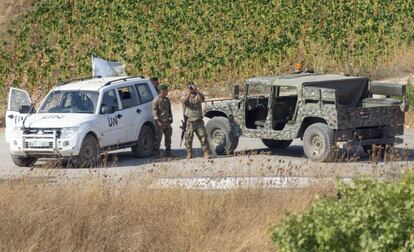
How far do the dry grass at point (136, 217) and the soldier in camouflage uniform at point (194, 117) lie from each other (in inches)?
308

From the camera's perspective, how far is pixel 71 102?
22078 millimetres

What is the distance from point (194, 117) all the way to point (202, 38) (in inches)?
614

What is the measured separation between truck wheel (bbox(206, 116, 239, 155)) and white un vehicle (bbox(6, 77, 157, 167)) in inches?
53.3

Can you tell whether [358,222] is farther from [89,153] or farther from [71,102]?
[71,102]

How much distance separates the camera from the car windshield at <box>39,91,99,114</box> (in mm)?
21938

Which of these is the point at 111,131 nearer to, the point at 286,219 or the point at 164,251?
the point at 164,251

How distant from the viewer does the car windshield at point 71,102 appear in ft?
72.0

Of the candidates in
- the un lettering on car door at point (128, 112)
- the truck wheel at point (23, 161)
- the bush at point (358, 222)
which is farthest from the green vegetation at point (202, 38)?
the bush at point (358, 222)

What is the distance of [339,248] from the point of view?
28.1 ft

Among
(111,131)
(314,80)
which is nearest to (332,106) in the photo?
(314,80)

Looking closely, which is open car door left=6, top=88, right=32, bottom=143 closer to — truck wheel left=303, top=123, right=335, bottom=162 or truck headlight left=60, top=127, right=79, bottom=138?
truck headlight left=60, top=127, right=79, bottom=138

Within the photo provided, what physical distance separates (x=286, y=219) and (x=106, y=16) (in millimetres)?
34242

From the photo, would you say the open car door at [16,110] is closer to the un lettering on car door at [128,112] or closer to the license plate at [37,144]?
the license plate at [37,144]

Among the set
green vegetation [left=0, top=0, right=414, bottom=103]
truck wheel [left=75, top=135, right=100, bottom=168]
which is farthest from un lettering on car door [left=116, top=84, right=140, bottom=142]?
green vegetation [left=0, top=0, right=414, bottom=103]
